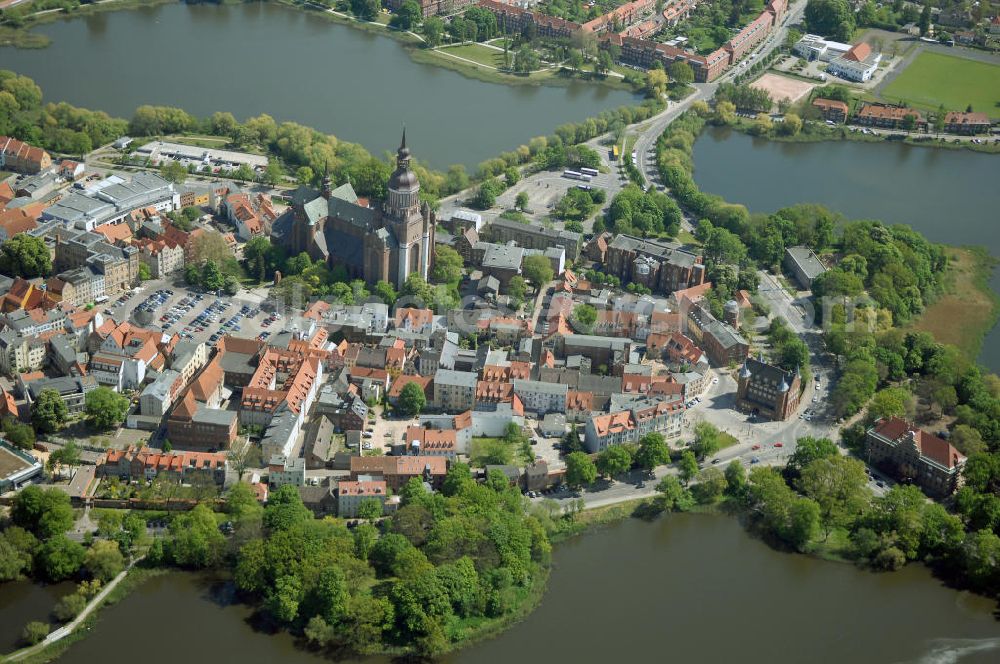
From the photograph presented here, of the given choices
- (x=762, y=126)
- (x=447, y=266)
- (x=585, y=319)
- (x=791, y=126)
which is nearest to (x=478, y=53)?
(x=762, y=126)

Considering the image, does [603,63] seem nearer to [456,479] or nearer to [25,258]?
[25,258]

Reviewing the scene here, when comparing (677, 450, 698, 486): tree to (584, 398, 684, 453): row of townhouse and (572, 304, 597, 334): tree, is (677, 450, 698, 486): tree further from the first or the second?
(572, 304, 597, 334): tree

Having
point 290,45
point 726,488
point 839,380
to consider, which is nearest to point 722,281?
point 839,380

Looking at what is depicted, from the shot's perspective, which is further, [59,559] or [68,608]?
[59,559]

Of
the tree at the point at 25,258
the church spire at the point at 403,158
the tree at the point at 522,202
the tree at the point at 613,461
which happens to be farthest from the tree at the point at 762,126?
the tree at the point at 25,258

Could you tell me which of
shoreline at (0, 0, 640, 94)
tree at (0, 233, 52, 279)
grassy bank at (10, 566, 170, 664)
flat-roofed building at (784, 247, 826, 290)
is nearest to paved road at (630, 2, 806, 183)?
shoreline at (0, 0, 640, 94)

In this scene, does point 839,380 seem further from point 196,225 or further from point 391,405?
point 196,225
